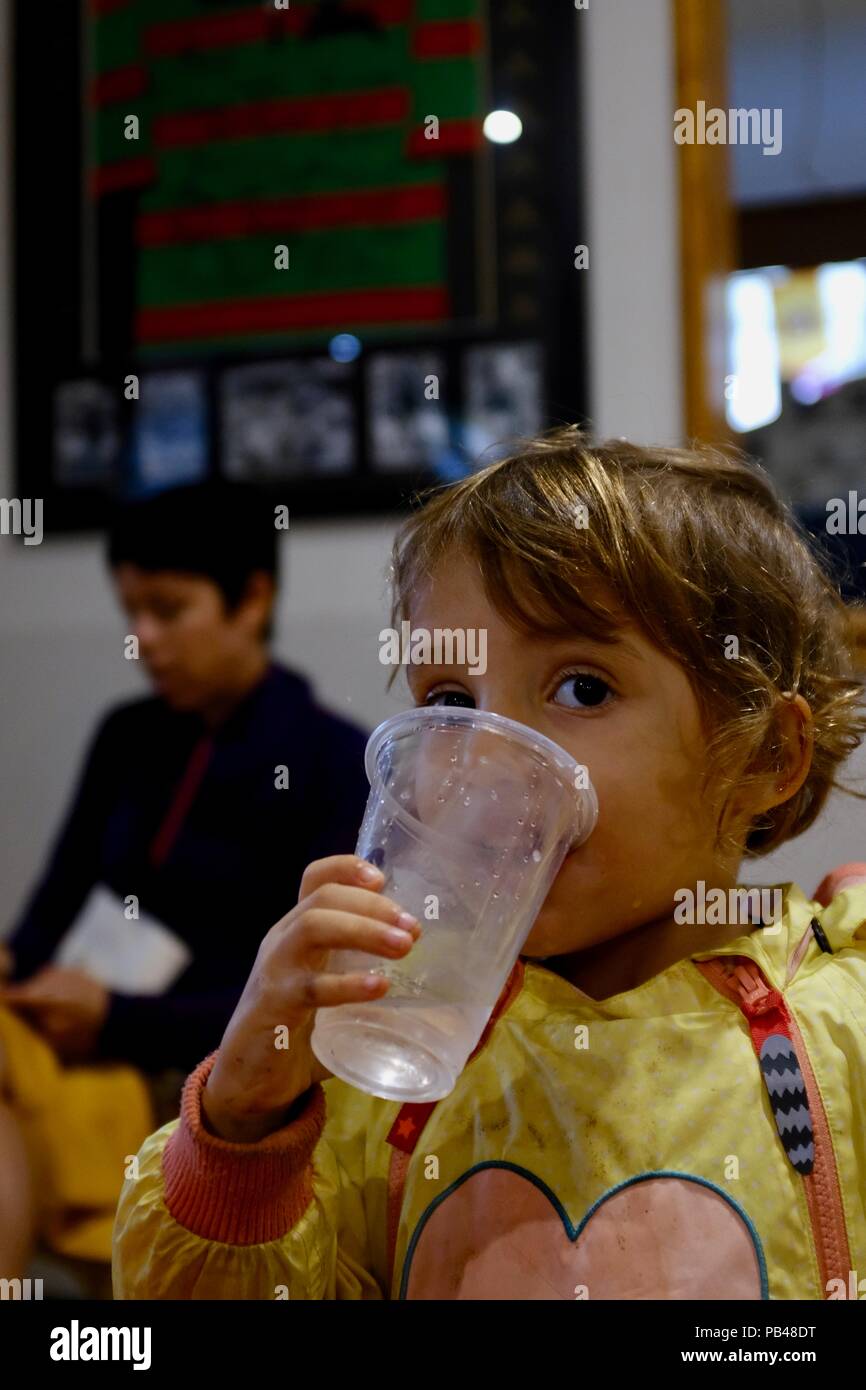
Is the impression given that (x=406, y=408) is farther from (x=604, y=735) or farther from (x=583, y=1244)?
(x=583, y=1244)

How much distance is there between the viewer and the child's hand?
557mm

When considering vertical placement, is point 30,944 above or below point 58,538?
below

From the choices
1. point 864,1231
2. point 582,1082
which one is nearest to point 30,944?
point 582,1082

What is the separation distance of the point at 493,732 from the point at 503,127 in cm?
83

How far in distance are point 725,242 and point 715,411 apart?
0.43 feet

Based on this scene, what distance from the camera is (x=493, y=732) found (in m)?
0.60

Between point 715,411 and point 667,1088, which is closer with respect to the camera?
point 667,1088

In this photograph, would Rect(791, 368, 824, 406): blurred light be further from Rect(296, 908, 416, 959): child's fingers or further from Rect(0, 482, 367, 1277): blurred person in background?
Rect(296, 908, 416, 959): child's fingers

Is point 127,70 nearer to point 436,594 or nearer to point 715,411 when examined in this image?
point 715,411

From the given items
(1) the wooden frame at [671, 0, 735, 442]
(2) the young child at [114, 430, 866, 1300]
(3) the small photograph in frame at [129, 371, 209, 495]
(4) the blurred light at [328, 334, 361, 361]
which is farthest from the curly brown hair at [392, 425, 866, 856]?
(3) the small photograph in frame at [129, 371, 209, 495]

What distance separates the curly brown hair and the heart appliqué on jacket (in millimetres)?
176

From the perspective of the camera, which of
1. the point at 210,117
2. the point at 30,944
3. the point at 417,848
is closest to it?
the point at 417,848

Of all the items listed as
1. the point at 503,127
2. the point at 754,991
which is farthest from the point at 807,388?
the point at 754,991

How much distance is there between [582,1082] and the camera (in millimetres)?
654
